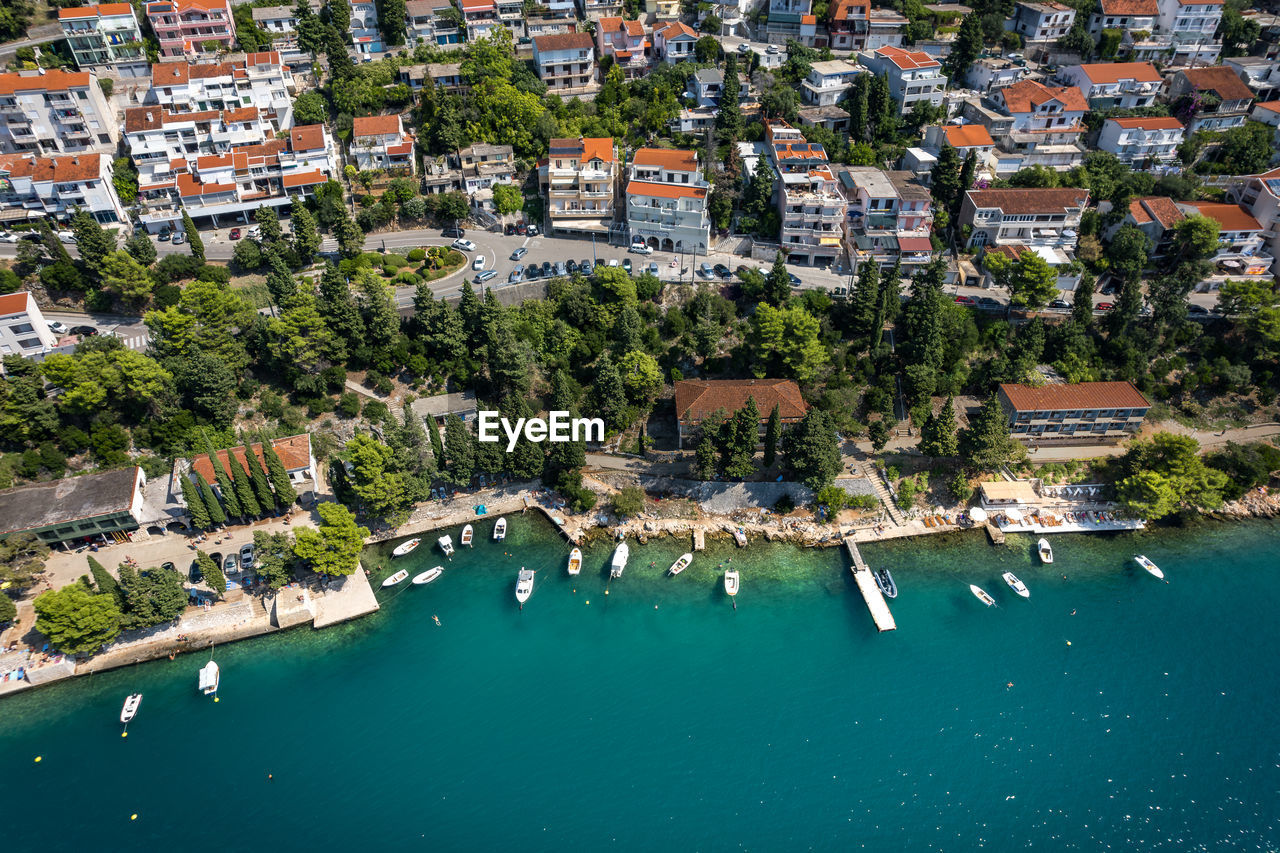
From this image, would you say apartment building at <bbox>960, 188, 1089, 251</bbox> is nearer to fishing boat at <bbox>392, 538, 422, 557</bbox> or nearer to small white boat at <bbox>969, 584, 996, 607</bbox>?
small white boat at <bbox>969, 584, 996, 607</bbox>

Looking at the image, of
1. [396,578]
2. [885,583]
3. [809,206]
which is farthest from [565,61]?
[885,583]

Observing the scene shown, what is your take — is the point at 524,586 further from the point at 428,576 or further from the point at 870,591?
the point at 870,591

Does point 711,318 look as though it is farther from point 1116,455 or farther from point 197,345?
point 197,345

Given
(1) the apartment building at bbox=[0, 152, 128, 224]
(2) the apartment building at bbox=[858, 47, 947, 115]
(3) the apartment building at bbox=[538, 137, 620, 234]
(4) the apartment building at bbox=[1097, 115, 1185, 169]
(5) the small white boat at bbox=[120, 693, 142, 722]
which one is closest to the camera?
(5) the small white boat at bbox=[120, 693, 142, 722]

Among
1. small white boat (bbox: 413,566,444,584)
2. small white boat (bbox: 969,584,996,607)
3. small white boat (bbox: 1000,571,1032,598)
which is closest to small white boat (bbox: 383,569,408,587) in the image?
small white boat (bbox: 413,566,444,584)

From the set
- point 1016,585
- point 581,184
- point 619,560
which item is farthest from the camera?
point 581,184

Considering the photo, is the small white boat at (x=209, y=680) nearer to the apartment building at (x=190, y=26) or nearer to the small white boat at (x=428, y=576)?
the small white boat at (x=428, y=576)
